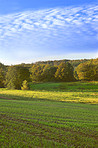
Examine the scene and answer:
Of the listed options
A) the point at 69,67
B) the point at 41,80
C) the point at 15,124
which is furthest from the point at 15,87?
the point at 15,124

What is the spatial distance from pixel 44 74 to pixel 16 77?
29.9m

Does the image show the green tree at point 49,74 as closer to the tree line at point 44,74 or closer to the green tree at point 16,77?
the tree line at point 44,74

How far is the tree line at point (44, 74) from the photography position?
67438mm

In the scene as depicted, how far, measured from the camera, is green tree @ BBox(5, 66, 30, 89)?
6688 cm

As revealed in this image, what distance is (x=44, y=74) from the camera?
9475cm

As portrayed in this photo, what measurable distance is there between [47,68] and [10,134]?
90771 millimetres

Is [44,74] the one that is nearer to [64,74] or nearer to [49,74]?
[49,74]

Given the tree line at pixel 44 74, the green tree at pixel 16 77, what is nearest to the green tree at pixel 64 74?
the tree line at pixel 44 74

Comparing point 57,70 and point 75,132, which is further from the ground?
point 57,70

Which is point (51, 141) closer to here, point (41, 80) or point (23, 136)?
point (23, 136)

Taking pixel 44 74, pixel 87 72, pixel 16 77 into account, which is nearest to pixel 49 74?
pixel 44 74

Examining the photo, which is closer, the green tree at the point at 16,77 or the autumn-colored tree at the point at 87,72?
the green tree at the point at 16,77

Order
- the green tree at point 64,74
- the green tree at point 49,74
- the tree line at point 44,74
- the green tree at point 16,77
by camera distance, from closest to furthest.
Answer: the green tree at point 16,77
the tree line at point 44,74
the green tree at point 64,74
the green tree at point 49,74

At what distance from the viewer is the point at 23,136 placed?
7484 mm
